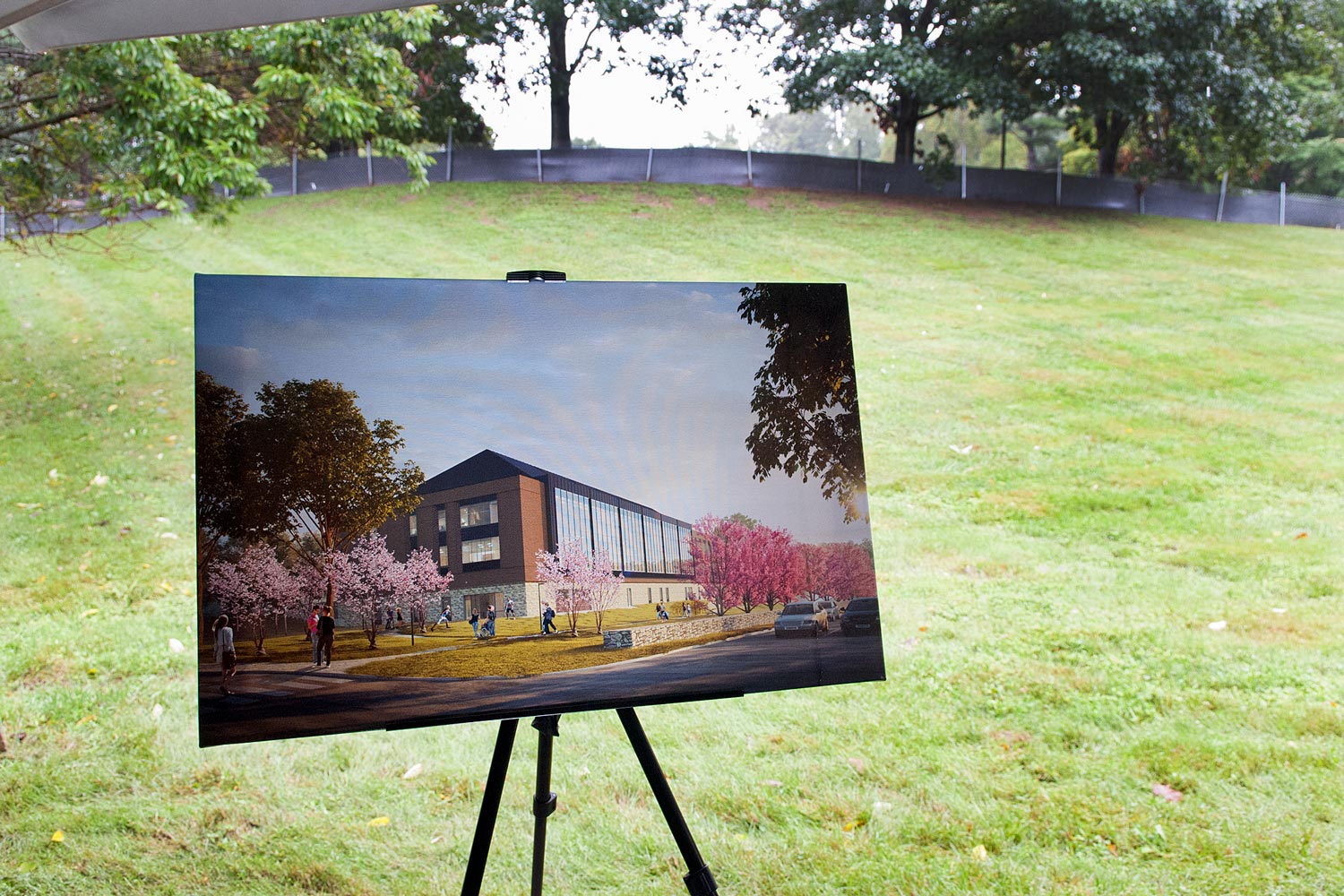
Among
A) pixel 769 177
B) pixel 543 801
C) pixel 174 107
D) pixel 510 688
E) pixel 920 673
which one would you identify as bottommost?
pixel 920 673

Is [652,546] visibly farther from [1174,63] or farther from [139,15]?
[1174,63]

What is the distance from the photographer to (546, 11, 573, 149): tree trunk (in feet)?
38.3

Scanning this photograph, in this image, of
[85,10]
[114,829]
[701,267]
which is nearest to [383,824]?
[114,829]

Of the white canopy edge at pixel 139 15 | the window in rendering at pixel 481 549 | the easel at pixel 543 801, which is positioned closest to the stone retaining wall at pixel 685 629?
the easel at pixel 543 801

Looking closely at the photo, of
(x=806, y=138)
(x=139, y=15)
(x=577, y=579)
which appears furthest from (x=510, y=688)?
(x=806, y=138)

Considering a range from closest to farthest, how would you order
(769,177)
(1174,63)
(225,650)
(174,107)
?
(225,650)
(174,107)
(1174,63)
(769,177)

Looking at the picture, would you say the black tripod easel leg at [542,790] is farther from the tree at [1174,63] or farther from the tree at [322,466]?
the tree at [1174,63]

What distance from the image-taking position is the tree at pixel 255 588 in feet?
4.85

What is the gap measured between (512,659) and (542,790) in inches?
12.6

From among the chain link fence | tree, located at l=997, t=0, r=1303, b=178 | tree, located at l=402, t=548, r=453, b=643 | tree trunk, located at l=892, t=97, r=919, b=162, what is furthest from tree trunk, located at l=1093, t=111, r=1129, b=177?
tree, located at l=402, t=548, r=453, b=643

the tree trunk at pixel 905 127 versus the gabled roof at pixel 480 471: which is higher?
the tree trunk at pixel 905 127

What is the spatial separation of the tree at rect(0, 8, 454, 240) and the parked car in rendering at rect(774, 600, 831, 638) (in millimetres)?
4840

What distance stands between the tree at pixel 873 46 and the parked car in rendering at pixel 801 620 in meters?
10.3

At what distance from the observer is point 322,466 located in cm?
151
